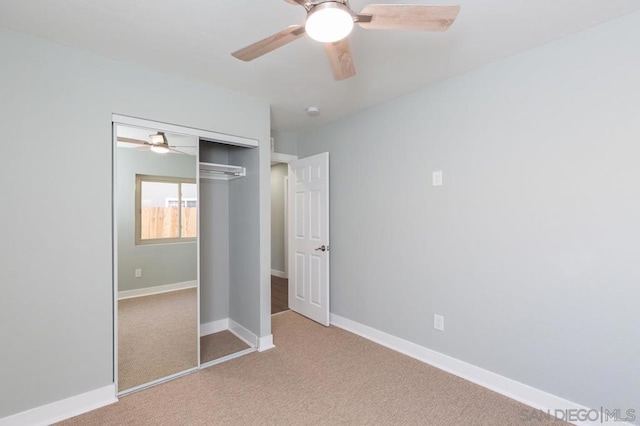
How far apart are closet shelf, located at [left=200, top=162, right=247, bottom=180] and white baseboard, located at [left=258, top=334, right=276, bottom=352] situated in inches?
66.6

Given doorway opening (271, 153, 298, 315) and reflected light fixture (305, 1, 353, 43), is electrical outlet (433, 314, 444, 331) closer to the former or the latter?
reflected light fixture (305, 1, 353, 43)

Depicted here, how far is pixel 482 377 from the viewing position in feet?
7.91

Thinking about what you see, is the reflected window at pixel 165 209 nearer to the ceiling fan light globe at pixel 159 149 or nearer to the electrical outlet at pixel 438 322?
the ceiling fan light globe at pixel 159 149

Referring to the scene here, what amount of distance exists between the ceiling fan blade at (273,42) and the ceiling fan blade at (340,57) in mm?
158

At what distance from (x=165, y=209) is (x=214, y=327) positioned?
156cm

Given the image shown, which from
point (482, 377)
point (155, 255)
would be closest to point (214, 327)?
point (155, 255)

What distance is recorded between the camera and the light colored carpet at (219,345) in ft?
9.61

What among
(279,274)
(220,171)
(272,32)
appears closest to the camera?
(272,32)

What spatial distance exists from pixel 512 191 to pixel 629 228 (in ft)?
2.16

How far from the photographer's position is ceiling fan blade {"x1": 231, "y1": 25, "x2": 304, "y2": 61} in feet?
4.65

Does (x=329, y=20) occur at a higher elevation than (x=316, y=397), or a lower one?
higher

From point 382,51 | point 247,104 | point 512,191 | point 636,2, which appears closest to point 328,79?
point 382,51

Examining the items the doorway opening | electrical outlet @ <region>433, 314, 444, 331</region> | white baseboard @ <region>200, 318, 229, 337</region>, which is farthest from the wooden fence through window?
A: the doorway opening

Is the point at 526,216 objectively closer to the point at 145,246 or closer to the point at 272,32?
the point at 272,32
